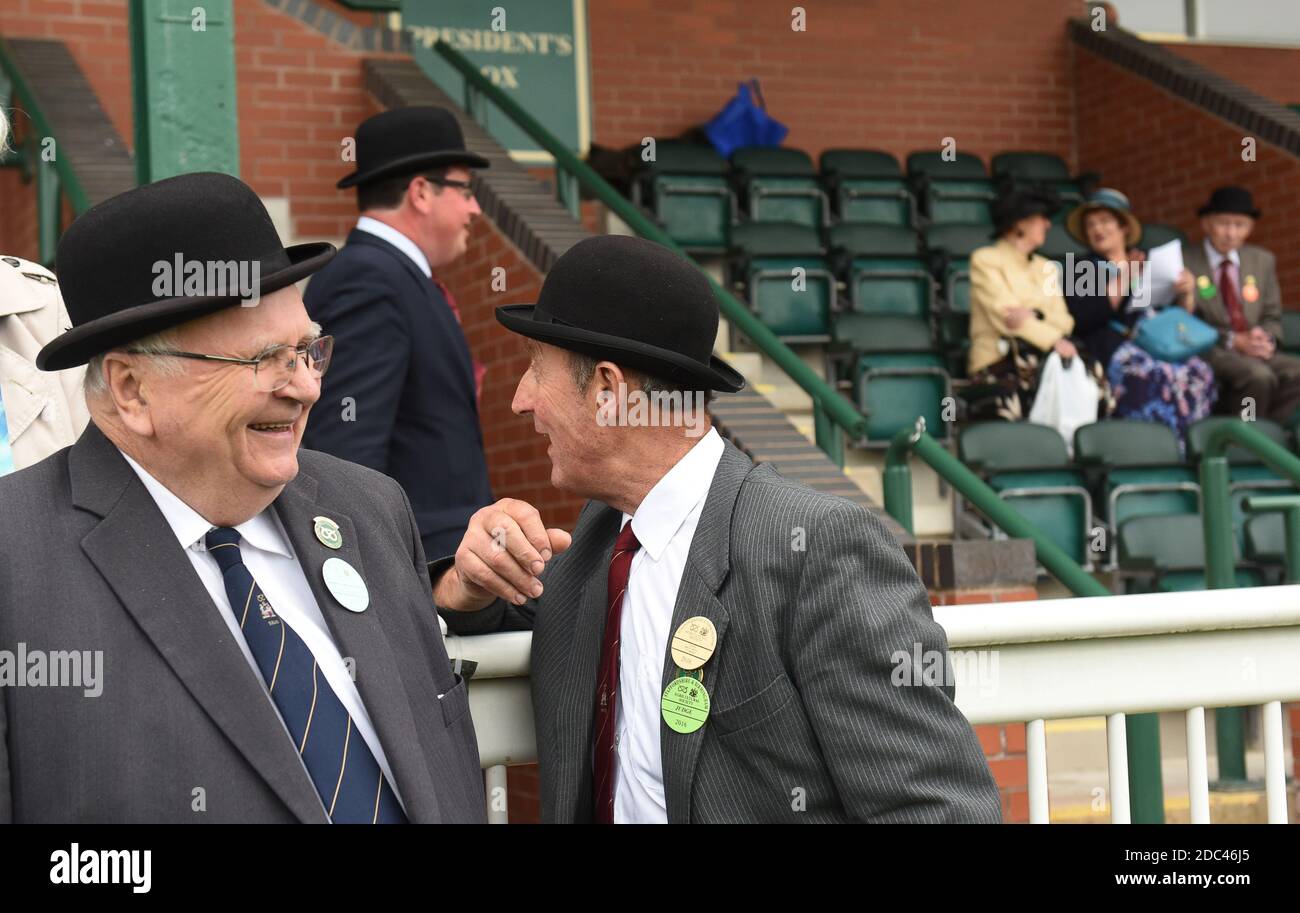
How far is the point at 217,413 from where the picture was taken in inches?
77.2

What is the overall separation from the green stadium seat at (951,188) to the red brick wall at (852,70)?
3.40ft

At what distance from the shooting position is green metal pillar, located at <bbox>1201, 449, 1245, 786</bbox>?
220 inches

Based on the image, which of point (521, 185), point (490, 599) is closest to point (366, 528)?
point (490, 599)

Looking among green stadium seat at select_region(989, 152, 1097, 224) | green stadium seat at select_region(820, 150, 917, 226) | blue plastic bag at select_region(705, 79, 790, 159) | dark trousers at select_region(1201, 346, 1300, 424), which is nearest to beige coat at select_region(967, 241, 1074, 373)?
dark trousers at select_region(1201, 346, 1300, 424)

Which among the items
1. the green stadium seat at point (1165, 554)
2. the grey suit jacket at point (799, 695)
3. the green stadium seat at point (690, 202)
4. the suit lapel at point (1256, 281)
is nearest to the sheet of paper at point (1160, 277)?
the suit lapel at point (1256, 281)

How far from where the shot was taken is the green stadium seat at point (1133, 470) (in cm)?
700

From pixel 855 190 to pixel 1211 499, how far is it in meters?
4.87

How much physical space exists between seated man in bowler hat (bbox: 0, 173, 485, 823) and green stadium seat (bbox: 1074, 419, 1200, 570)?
5.23m

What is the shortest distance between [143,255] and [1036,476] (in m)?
5.51

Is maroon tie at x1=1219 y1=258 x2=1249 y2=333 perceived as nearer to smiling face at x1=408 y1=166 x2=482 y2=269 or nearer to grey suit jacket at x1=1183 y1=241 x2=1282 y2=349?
grey suit jacket at x1=1183 y1=241 x2=1282 y2=349

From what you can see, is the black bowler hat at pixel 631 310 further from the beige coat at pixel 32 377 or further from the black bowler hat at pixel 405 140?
the black bowler hat at pixel 405 140

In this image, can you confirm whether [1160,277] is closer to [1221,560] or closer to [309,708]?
[1221,560]

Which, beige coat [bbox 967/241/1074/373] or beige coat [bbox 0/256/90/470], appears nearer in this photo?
beige coat [bbox 0/256/90/470]
